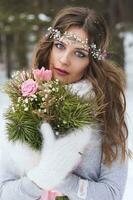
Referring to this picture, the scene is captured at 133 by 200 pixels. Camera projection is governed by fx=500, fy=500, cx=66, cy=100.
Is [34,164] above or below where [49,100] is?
below

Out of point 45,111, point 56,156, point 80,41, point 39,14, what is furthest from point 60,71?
point 39,14

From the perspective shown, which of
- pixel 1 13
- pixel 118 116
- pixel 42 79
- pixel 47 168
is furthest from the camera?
pixel 1 13

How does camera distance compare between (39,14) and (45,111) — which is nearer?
(45,111)

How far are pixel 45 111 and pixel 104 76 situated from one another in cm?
44

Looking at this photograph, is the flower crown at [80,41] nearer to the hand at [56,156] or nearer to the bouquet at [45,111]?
the bouquet at [45,111]

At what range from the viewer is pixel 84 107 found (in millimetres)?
1988

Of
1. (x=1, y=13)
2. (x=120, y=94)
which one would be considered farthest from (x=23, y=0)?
(x=120, y=94)

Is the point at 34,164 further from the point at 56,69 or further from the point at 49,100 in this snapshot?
the point at 56,69

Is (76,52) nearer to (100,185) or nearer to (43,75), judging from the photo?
(43,75)

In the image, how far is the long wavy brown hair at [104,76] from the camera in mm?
2184

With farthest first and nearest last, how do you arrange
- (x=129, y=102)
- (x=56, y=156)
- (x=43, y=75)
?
(x=129, y=102) < (x=43, y=75) < (x=56, y=156)

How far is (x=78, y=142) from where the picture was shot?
1.98m

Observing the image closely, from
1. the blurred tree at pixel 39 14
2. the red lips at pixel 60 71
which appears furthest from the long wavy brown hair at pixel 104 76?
the blurred tree at pixel 39 14

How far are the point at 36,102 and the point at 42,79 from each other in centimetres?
11
